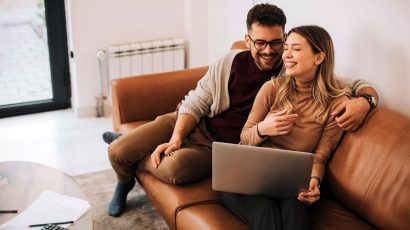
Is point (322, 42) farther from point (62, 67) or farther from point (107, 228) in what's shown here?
point (62, 67)

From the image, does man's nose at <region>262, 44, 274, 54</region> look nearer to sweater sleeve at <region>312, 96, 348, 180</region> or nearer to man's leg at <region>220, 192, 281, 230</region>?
sweater sleeve at <region>312, 96, 348, 180</region>

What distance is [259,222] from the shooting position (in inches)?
77.6

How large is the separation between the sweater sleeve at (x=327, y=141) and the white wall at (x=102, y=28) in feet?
7.29

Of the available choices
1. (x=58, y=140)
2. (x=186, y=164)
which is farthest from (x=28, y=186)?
(x=58, y=140)

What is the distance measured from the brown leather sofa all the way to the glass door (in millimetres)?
2009

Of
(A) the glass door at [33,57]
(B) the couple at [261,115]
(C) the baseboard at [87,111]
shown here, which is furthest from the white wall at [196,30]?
(B) the couple at [261,115]

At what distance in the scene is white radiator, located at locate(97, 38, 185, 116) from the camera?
4027mm

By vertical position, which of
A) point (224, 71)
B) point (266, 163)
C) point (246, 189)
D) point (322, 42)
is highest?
point (322, 42)

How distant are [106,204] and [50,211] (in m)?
0.91

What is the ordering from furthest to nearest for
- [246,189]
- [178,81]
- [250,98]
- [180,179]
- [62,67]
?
[62,67] < [178,81] < [250,98] < [180,179] < [246,189]

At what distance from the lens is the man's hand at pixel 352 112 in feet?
7.03

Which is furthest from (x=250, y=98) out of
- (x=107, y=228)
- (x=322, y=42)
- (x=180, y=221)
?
(x=107, y=228)

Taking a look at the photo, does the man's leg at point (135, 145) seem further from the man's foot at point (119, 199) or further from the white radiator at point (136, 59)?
the white radiator at point (136, 59)

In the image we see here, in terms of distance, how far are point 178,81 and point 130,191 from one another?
65cm
